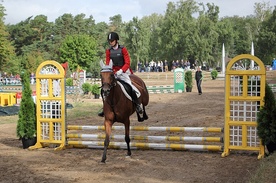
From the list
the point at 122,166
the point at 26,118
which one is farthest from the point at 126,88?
the point at 26,118

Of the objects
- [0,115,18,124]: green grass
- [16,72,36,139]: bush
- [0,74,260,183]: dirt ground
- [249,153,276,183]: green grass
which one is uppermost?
[16,72,36,139]: bush

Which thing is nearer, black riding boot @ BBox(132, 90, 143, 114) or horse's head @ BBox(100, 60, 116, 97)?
horse's head @ BBox(100, 60, 116, 97)


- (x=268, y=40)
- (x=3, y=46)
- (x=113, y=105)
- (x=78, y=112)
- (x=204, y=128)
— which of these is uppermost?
(x=268, y=40)

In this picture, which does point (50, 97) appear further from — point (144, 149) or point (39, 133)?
point (144, 149)

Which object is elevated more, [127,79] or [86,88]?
[127,79]

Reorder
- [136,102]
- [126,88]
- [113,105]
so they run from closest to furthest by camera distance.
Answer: [113,105], [126,88], [136,102]

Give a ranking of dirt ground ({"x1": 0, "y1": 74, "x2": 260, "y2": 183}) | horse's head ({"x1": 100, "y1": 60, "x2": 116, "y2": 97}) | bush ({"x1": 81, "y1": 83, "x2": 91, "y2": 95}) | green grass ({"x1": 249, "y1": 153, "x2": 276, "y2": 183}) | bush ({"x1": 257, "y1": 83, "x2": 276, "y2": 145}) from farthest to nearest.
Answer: bush ({"x1": 81, "y1": 83, "x2": 91, "y2": 95}), bush ({"x1": 257, "y1": 83, "x2": 276, "y2": 145}), horse's head ({"x1": 100, "y1": 60, "x2": 116, "y2": 97}), dirt ground ({"x1": 0, "y1": 74, "x2": 260, "y2": 183}), green grass ({"x1": 249, "y1": 153, "x2": 276, "y2": 183})

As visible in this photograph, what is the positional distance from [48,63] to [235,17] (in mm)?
92713

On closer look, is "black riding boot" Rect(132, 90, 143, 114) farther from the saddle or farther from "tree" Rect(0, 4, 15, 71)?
"tree" Rect(0, 4, 15, 71)

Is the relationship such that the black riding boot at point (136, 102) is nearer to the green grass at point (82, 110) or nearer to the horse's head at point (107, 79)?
the horse's head at point (107, 79)

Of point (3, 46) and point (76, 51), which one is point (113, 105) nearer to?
point (3, 46)

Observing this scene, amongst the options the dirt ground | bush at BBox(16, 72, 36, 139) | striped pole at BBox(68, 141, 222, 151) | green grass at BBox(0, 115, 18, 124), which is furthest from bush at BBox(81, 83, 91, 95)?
striped pole at BBox(68, 141, 222, 151)

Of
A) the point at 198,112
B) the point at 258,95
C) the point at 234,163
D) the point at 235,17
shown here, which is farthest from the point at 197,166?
the point at 235,17

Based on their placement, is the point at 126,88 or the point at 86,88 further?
the point at 86,88
